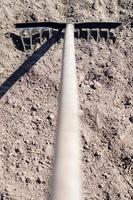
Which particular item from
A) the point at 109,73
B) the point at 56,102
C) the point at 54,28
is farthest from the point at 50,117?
the point at 54,28

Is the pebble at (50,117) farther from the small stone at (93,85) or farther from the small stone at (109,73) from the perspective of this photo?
the small stone at (109,73)

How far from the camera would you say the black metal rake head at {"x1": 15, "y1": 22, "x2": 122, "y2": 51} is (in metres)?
6.17

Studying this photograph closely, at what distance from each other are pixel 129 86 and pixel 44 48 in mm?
1295

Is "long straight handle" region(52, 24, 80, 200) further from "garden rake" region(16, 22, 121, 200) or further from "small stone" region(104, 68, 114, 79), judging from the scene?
"small stone" region(104, 68, 114, 79)

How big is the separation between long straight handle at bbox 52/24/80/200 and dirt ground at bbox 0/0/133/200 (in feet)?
3.99

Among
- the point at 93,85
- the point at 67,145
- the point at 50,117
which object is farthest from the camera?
the point at 93,85

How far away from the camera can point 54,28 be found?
6.26 metres

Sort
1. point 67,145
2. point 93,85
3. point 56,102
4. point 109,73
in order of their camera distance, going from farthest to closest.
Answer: point 109,73 → point 93,85 → point 56,102 → point 67,145

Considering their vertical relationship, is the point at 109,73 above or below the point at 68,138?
below

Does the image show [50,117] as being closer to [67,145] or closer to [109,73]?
[109,73]

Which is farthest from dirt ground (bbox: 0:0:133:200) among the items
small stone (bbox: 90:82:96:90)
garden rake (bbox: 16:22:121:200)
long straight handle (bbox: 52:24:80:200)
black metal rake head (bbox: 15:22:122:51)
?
long straight handle (bbox: 52:24:80:200)

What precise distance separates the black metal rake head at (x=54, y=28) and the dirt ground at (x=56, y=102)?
0.40ft

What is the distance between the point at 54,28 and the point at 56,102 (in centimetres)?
108

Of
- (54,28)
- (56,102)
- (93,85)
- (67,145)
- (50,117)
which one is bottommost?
(50,117)
